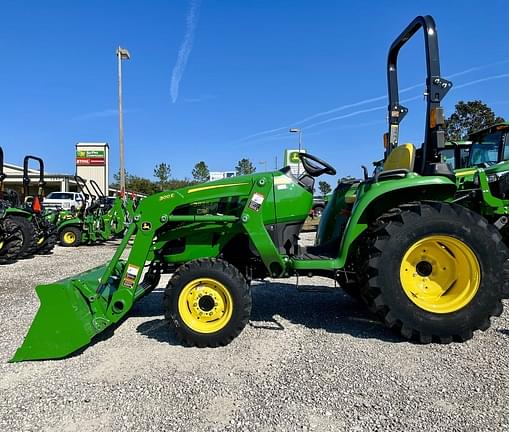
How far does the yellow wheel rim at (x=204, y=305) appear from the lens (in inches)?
135

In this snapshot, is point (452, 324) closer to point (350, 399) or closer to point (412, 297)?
point (412, 297)

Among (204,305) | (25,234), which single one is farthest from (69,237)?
(204,305)

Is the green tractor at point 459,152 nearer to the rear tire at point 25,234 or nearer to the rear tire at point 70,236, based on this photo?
the rear tire at point 25,234

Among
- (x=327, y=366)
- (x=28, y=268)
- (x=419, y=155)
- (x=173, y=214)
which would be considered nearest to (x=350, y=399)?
(x=327, y=366)

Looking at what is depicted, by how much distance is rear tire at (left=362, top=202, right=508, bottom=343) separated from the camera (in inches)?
132

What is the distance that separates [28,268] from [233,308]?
6.09 metres

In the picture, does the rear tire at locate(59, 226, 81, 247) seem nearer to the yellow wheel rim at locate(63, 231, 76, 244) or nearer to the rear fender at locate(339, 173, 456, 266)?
the yellow wheel rim at locate(63, 231, 76, 244)

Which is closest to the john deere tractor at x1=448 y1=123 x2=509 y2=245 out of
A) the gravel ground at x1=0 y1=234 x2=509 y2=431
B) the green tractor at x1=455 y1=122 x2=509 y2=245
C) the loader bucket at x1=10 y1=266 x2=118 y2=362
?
the green tractor at x1=455 y1=122 x2=509 y2=245

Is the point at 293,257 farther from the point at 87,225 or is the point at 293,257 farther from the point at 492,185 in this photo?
the point at 87,225

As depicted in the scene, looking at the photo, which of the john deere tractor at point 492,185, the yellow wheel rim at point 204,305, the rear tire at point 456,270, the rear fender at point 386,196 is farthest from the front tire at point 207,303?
the john deere tractor at point 492,185

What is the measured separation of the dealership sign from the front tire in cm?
2914

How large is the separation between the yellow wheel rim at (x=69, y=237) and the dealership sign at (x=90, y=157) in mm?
19645

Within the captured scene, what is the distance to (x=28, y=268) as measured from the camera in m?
7.86

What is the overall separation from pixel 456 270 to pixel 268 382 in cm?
192
